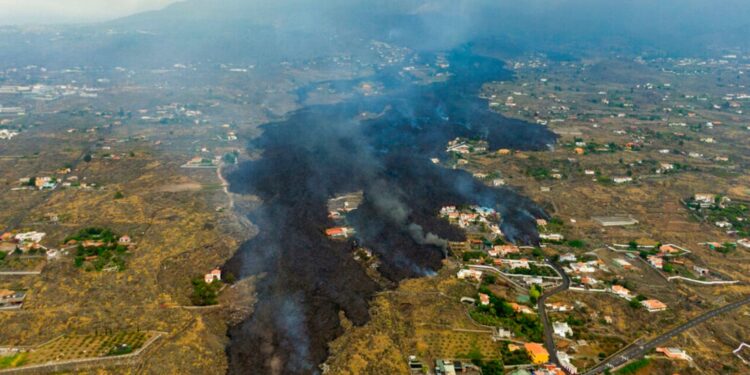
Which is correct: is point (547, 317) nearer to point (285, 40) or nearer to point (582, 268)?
point (582, 268)

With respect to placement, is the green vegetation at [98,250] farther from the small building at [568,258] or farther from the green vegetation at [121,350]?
the small building at [568,258]

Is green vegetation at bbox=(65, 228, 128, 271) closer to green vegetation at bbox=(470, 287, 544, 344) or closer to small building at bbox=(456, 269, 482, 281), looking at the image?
small building at bbox=(456, 269, 482, 281)

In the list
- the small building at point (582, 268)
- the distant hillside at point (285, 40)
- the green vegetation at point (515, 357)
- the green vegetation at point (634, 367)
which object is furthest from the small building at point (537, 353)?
the distant hillside at point (285, 40)

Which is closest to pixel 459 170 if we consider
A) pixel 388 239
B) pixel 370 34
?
pixel 388 239

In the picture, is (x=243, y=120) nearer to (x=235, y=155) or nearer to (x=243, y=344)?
(x=235, y=155)

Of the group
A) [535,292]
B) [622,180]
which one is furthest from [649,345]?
[622,180]

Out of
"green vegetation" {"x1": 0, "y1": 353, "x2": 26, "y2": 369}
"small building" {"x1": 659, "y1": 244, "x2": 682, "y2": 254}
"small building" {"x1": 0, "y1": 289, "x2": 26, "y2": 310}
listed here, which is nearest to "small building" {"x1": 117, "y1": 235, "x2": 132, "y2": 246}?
"small building" {"x1": 0, "y1": 289, "x2": 26, "y2": 310}
